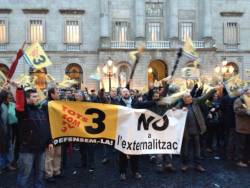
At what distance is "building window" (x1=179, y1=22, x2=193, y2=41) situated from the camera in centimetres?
3831

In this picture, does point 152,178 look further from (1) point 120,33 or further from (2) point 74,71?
(1) point 120,33

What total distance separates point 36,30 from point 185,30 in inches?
547

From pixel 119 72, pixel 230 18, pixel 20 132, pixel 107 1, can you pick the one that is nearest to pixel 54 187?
pixel 20 132

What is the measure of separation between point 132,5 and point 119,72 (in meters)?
6.62

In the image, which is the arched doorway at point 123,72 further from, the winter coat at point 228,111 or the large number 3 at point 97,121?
the large number 3 at point 97,121

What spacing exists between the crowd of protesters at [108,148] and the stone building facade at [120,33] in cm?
2372

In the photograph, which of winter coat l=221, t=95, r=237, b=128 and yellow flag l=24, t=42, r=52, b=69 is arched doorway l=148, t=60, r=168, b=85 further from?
winter coat l=221, t=95, r=237, b=128

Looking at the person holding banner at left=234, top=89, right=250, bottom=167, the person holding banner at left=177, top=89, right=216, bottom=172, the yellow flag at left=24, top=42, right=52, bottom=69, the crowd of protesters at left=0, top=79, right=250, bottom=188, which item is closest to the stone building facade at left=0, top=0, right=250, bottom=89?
the yellow flag at left=24, top=42, right=52, bottom=69

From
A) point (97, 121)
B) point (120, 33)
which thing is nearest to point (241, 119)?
point (97, 121)

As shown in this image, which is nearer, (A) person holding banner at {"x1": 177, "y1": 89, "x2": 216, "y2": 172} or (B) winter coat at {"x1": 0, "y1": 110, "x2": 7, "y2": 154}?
(B) winter coat at {"x1": 0, "y1": 110, "x2": 7, "y2": 154}

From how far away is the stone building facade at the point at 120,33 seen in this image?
36500 millimetres

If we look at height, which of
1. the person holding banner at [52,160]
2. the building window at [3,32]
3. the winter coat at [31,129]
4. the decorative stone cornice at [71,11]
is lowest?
the person holding banner at [52,160]

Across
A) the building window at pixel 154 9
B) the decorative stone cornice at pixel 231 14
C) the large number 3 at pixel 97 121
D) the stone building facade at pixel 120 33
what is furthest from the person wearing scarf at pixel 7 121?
the decorative stone cornice at pixel 231 14

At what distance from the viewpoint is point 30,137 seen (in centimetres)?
758
